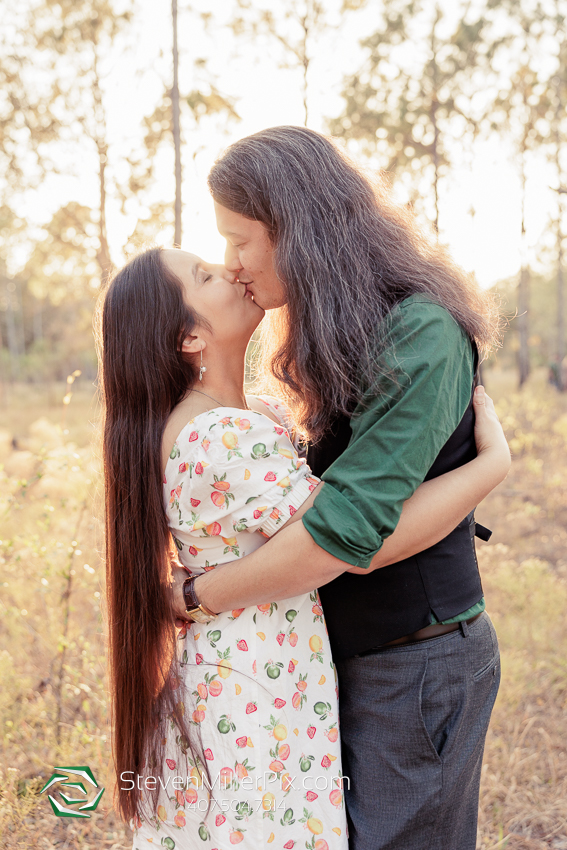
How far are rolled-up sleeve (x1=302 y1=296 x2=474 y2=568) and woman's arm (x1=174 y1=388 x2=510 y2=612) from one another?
0.18ft

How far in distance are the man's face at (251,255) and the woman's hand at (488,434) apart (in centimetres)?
49

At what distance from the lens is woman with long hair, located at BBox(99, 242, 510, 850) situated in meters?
1.32

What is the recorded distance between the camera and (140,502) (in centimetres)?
147

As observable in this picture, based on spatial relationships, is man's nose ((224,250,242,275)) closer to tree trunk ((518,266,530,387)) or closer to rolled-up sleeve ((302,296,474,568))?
rolled-up sleeve ((302,296,474,568))

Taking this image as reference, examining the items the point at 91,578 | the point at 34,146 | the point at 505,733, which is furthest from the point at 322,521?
the point at 34,146

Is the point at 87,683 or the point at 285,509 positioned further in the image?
the point at 87,683

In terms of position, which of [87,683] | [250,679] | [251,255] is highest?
[251,255]

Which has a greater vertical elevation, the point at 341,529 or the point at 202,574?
the point at 341,529

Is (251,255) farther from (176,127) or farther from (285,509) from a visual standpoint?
(176,127)

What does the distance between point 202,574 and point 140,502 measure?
22 centimetres

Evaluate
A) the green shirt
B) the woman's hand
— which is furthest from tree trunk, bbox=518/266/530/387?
the green shirt

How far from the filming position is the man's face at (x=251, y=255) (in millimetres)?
1472

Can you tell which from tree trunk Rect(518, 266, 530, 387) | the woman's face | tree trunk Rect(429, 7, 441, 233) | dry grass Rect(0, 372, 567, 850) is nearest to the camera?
the woman's face

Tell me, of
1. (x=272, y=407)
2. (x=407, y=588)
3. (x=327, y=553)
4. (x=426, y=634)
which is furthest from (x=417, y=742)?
(x=272, y=407)
